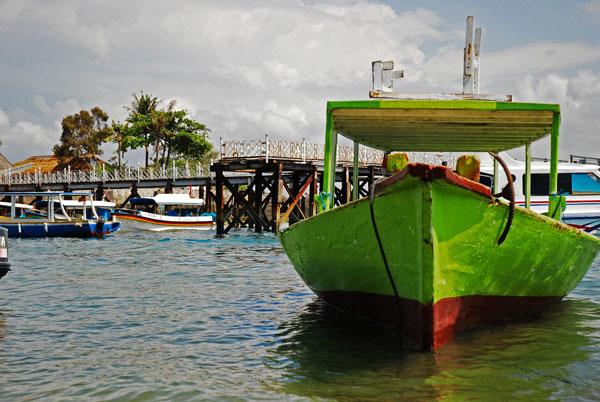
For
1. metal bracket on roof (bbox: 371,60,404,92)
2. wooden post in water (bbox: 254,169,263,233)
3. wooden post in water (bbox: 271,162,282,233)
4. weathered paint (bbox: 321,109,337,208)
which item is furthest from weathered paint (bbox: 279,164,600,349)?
wooden post in water (bbox: 254,169,263,233)

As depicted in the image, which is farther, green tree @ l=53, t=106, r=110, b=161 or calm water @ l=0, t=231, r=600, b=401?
green tree @ l=53, t=106, r=110, b=161

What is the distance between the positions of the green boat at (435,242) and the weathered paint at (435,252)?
1 centimetres

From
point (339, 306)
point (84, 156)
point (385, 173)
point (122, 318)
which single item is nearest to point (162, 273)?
point (122, 318)

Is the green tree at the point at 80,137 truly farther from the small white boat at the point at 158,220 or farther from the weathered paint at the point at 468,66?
the weathered paint at the point at 468,66

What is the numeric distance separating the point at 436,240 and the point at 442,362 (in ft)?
3.43

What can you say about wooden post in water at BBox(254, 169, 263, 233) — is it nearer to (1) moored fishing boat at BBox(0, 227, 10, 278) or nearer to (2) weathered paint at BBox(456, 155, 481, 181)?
(1) moored fishing boat at BBox(0, 227, 10, 278)

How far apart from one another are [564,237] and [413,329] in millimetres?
2161

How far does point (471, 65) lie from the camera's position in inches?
276

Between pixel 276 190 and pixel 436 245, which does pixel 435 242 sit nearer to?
pixel 436 245

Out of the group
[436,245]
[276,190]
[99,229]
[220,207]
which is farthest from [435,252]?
[99,229]

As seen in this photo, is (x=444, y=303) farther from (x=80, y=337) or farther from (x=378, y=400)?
(x=80, y=337)

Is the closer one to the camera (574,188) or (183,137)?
(574,188)

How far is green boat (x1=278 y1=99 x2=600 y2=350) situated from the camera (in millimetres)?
4984

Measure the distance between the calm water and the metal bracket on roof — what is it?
2706mm
